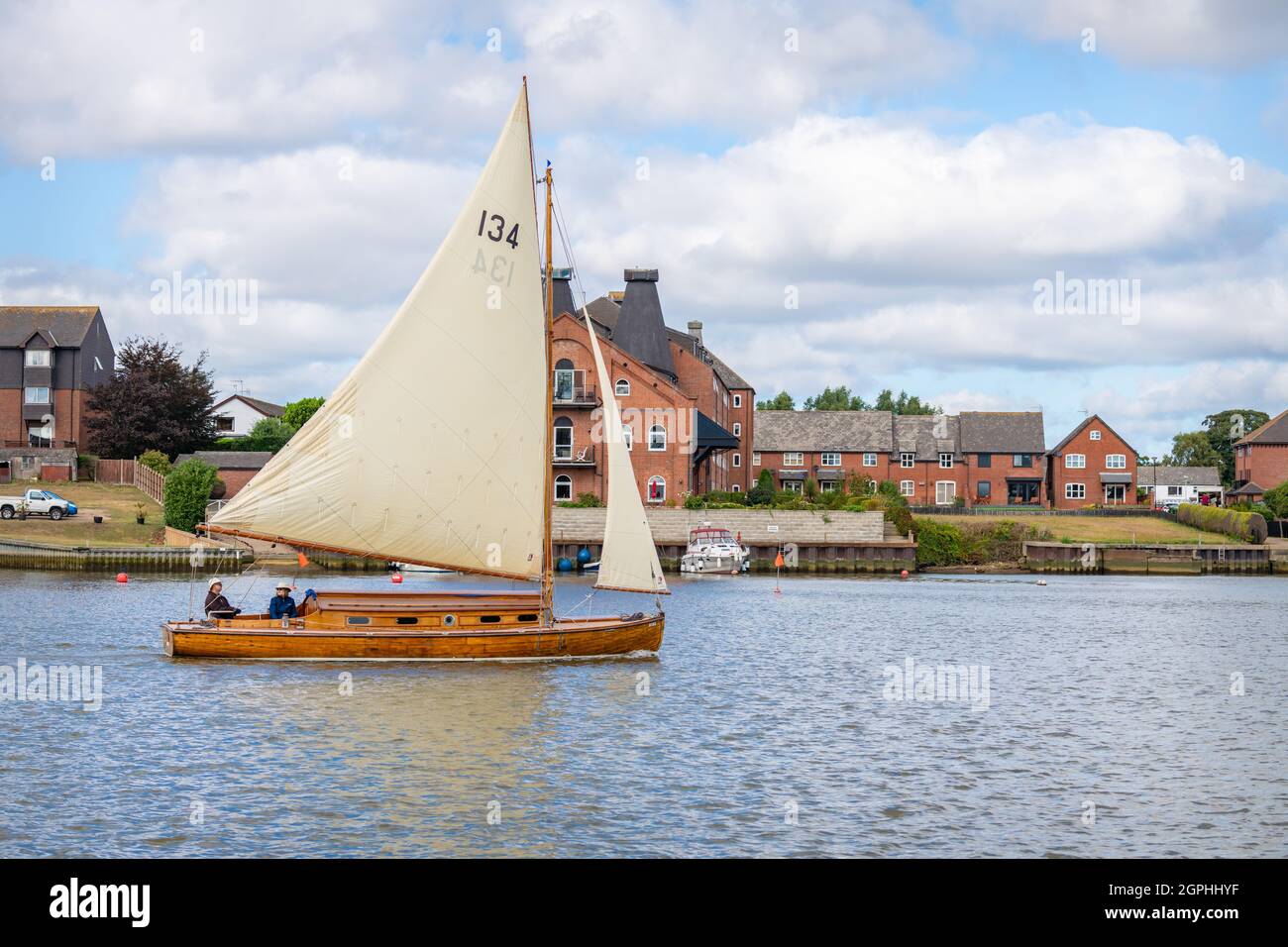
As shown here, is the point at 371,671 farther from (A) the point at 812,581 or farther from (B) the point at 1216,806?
(A) the point at 812,581

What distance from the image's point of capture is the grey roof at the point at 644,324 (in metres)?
108

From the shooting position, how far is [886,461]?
143 meters

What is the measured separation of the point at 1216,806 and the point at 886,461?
121966 mm

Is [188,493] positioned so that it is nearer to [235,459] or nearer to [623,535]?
[235,459]

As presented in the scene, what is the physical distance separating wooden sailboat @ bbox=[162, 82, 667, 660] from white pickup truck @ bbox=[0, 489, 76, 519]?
58104 mm

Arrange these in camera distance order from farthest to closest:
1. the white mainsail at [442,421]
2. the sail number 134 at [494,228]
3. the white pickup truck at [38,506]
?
1. the white pickup truck at [38,506]
2. the sail number 134 at [494,228]
3. the white mainsail at [442,421]

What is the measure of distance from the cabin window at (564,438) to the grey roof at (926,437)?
55735mm

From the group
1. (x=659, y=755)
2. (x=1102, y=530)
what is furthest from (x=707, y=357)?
(x=659, y=755)

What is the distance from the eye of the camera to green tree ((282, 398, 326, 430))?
13465cm

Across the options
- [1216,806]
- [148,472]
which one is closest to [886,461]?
[148,472]

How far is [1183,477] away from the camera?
168 meters

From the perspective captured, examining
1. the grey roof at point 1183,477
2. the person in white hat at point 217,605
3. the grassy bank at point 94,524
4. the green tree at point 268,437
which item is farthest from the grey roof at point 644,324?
the grey roof at point 1183,477

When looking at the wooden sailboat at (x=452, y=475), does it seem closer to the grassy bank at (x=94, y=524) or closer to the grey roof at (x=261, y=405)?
the grassy bank at (x=94, y=524)
